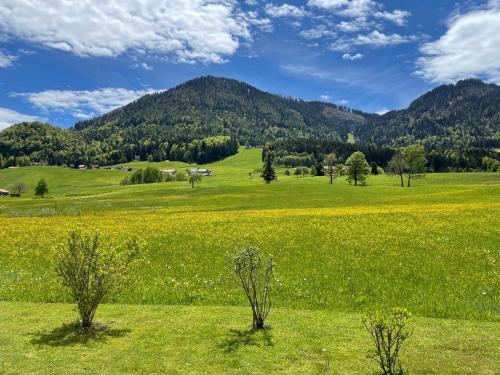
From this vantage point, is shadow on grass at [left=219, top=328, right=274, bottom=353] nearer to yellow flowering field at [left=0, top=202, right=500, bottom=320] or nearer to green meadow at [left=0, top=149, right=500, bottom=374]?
green meadow at [left=0, top=149, right=500, bottom=374]

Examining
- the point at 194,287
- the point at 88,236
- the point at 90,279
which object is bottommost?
the point at 194,287

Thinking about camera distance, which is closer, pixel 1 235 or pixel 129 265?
pixel 129 265

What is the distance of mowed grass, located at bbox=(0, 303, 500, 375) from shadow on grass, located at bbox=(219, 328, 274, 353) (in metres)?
0.03

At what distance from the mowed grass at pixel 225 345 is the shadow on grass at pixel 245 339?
0.03 metres

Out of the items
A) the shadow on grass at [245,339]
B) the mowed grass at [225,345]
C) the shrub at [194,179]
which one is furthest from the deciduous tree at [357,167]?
the shadow on grass at [245,339]

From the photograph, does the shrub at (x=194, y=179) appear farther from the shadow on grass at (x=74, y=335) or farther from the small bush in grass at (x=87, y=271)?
the shadow on grass at (x=74, y=335)

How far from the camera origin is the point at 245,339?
13.8 m

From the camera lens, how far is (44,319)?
1653cm

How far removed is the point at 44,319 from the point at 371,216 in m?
37.0

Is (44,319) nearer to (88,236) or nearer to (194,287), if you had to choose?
(88,236)

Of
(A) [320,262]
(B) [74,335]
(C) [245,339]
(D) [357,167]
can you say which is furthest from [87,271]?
(D) [357,167]

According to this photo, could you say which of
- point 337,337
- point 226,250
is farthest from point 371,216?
point 337,337

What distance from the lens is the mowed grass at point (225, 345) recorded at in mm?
11453

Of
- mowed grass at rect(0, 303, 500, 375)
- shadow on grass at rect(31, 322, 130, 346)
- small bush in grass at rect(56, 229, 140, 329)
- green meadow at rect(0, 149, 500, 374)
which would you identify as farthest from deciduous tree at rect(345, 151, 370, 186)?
shadow on grass at rect(31, 322, 130, 346)
